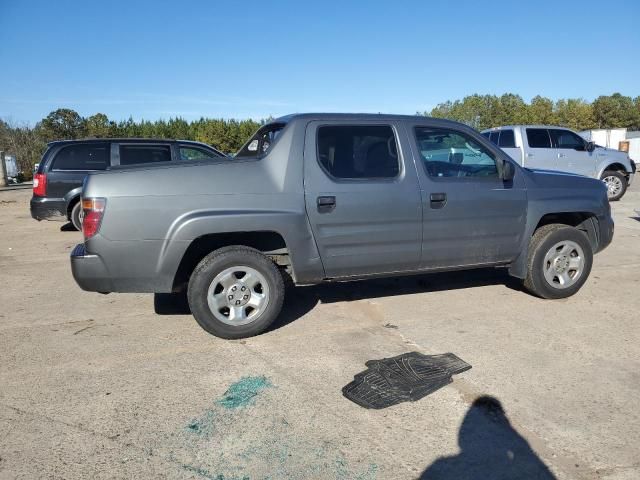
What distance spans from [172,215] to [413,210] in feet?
6.87

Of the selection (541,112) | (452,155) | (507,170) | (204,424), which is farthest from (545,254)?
(541,112)

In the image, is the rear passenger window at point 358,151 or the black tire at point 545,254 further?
the black tire at point 545,254

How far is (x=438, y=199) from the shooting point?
461 cm

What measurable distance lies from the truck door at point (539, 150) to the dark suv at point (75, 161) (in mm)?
7609

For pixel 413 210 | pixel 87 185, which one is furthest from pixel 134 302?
pixel 413 210

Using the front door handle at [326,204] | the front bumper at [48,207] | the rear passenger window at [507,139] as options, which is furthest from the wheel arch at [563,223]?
the front bumper at [48,207]

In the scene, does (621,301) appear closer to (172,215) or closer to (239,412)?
(239,412)

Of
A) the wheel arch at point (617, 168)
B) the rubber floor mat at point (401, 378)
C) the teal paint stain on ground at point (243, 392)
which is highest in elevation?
the wheel arch at point (617, 168)

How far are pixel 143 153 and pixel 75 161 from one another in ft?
4.29

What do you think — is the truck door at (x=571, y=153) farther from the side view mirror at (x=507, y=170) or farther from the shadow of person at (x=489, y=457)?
the shadow of person at (x=489, y=457)

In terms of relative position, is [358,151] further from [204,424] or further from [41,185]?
[41,185]

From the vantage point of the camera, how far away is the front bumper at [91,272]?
3.96m

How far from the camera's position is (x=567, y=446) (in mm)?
2746

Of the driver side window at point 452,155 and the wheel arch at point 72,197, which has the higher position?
the driver side window at point 452,155
